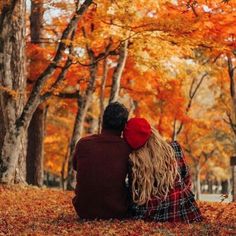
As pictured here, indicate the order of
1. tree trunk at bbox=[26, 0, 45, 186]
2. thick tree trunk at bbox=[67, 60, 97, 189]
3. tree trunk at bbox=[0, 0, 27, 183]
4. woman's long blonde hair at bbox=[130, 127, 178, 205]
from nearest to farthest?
woman's long blonde hair at bbox=[130, 127, 178, 205]
tree trunk at bbox=[0, 0, 27, 183]
tree trunk at bbox=[26, 0, 45, 186]
thick tree trunk at bbox=[67, 60, 97, 189]

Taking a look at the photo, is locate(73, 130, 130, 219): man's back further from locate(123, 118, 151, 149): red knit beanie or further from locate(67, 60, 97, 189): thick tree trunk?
locate(67, 60, 97, 189): thick tree trunk

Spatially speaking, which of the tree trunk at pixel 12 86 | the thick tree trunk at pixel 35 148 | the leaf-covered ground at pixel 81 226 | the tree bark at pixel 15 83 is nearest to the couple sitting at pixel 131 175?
the leaf-covered ground at pixel 81 226

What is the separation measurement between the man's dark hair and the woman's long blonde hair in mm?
419

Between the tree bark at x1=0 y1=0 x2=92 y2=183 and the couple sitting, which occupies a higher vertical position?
the tree bark at x1=0 y1=0 x2=92 y2=183

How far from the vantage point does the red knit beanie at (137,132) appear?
6675 mm

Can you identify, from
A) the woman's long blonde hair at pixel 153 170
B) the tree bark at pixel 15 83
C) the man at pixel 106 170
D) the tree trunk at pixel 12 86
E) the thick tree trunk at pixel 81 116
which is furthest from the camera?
the thick tree trunk at pixel 81 116

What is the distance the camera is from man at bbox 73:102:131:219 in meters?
6.83

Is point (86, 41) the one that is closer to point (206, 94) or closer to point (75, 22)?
point (75, 22)

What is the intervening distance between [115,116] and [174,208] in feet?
4.49

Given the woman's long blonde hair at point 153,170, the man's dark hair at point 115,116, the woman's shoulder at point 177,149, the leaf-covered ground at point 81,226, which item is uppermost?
the man's dark hair at point 115,116

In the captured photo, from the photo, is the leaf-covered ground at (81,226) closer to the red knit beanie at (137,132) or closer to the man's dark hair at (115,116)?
the red knit beanie at (137,132)

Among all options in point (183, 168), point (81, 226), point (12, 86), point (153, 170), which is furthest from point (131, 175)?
point (12, 86)

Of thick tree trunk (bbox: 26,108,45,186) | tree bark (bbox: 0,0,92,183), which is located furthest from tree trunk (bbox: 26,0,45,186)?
tree bark (bbox: 0,0,92,183)

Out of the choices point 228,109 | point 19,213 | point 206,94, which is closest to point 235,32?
point 19,213
